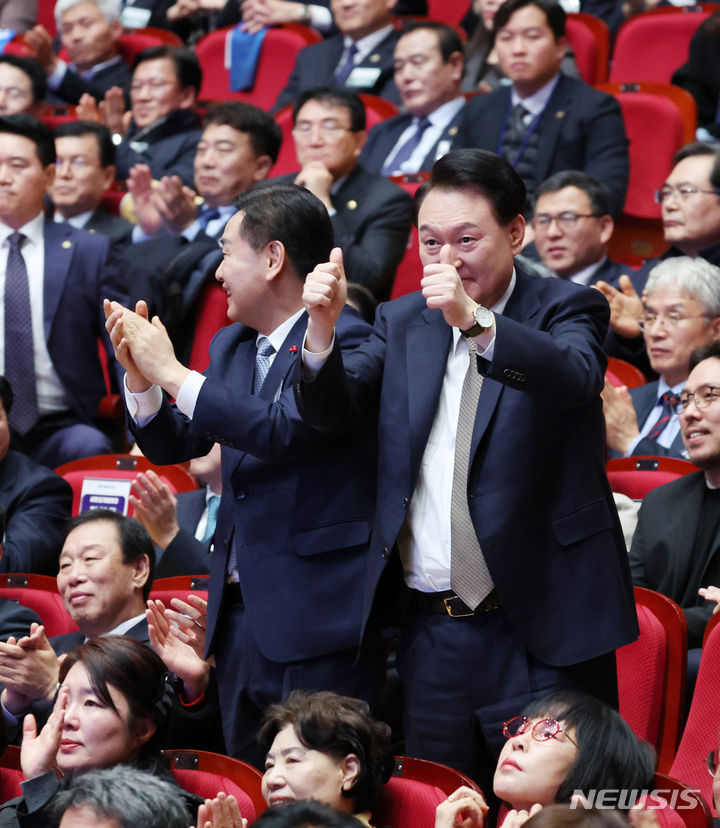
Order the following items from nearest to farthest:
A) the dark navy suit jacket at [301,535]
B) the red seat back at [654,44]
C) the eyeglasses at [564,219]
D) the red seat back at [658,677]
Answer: the dark navy suit jacket at [301,535] < the red seat back at [658,677] < the eyeglasses at [564,219] < the red seat back at [654,44]

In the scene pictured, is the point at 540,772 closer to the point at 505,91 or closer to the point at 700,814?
the point at 700,814

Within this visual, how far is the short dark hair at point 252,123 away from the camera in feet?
12.4

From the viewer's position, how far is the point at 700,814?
151 centimetres

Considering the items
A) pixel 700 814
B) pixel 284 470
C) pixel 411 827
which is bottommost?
pixel 411 827

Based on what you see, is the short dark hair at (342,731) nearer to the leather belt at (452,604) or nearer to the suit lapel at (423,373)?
the leather belt at (452,604)

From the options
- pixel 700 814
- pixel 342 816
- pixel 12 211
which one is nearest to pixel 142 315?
pixel 342 816

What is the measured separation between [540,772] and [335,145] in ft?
7.77

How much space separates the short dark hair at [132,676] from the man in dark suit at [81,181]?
2.24 meters

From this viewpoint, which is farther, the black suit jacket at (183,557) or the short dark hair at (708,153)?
the short dark hair at (708,153)

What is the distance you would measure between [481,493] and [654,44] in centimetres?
315

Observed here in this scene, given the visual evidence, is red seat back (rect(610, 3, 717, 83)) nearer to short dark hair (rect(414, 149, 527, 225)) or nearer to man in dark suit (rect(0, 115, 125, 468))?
man in dark suit (rect(0, 115, 125, 468))

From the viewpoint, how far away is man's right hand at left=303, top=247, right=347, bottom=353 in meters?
1.58

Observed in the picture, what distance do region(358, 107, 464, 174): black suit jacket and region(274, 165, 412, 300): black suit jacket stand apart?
0.55 metres

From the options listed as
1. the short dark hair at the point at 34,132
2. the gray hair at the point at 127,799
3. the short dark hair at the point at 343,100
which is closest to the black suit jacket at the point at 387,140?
the short dark hair at the point at 343,100
